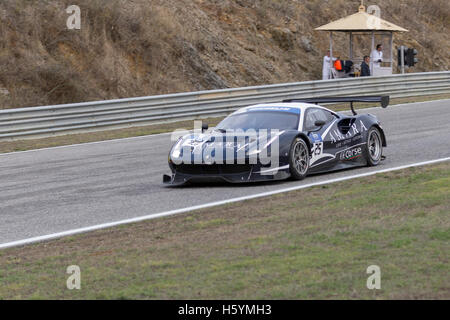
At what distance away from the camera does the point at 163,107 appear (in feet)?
75.7

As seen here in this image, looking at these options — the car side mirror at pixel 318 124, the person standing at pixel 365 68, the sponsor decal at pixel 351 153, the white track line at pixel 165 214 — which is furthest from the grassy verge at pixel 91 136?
the person standing at pixel 365 68

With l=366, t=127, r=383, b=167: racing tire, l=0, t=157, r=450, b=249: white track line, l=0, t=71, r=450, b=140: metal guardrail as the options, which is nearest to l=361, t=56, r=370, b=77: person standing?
l=0, t=71, r=450, b=140: metal guardrail

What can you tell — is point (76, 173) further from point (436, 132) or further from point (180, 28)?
point (180, 28)

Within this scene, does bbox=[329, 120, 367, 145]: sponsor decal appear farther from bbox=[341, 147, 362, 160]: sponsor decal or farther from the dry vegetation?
the dry vegetation

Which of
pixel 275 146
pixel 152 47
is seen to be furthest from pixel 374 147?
pixel 152 47

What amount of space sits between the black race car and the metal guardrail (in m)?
8.35

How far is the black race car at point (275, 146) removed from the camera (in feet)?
39.3

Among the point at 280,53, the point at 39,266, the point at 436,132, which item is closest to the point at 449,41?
the point at 280,53

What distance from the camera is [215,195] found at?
1142 cm

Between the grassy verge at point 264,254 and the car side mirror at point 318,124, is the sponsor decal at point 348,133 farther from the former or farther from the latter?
the grassy verge at point 264,254

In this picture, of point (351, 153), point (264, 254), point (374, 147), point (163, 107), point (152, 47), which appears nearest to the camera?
point (264, 254)

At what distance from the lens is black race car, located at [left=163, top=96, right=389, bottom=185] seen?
472 inches

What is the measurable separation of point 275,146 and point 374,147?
2705mm

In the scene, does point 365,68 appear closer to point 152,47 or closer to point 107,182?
point 152,47
